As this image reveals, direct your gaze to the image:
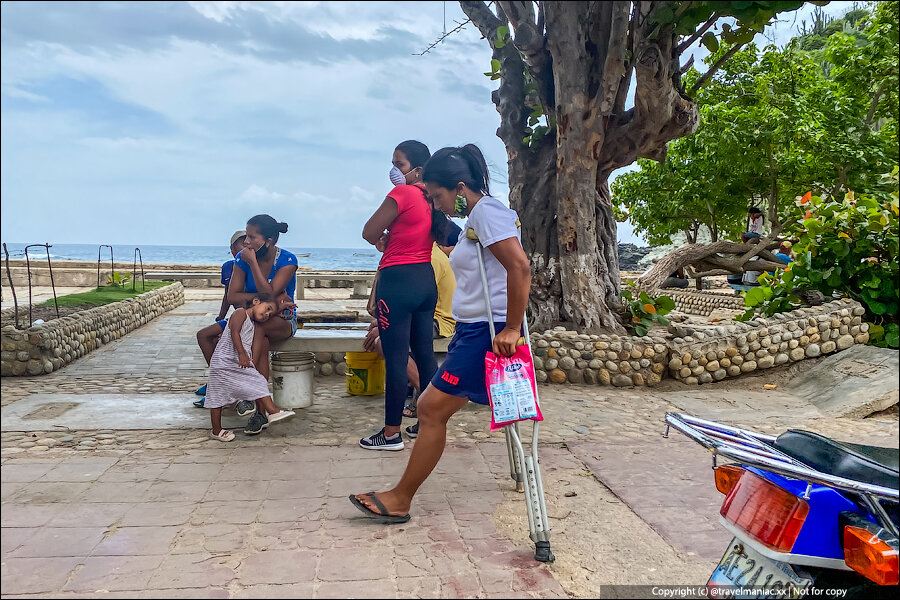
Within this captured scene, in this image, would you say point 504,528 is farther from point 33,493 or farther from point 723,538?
point 33,493

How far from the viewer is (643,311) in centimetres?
838

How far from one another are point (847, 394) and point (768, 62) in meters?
15.3

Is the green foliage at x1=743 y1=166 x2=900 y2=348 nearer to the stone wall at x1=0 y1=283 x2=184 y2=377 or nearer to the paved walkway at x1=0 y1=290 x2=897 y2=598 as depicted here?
the paved walkway at x1=0 y1=290 x2=897 y2=598

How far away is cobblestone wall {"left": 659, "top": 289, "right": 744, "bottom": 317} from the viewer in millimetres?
16188

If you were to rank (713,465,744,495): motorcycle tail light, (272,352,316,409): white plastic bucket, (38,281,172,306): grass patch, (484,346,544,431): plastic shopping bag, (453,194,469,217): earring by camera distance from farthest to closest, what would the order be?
(38,281,172,306): grass patch < (272,352,316,409): white plastic bucket < (453,194,469,217): earring < (484,346,544,431): plastic shopping bag < (713,465,744,495): motorcycle tail light

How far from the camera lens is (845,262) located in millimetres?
8242

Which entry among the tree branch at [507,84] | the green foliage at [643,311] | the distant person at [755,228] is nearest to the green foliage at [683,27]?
the tree branch at [507,84]

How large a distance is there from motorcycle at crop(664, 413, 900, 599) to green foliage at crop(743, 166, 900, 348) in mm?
6681

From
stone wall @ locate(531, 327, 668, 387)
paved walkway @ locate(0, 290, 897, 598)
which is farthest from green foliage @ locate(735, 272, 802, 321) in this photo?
paved walkway @ locate(0, 290, 897, 598)

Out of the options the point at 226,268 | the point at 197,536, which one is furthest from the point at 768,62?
the point at 197,536

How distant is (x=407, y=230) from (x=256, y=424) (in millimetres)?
1860

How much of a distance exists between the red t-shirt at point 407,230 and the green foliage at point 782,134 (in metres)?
12.5

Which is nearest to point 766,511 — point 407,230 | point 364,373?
point 407,230

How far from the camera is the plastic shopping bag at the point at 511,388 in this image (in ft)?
9.73
